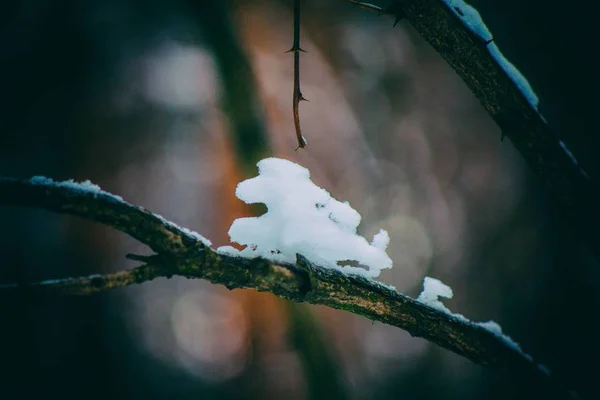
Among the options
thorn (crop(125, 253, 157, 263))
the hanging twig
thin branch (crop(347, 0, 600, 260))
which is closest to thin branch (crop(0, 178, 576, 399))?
thorn (crop(125, 253, 157, 263))

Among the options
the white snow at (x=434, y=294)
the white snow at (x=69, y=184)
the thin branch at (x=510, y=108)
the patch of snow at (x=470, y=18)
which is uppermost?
the patch of snow at (x=470, y=18)

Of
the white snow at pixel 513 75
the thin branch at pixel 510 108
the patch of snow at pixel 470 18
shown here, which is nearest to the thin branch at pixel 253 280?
the thin branch at pixel 510 108

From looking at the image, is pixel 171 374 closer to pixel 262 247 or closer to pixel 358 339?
pixel 358 339

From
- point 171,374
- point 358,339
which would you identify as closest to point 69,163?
point 171,374

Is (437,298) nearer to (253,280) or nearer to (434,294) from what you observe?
(434,294)

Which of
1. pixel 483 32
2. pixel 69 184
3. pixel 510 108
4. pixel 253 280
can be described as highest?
pixel 483 32

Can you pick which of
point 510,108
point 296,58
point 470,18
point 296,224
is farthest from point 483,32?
point 296,224

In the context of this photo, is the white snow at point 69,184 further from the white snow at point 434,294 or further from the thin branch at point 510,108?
the white snow at point 434,294
